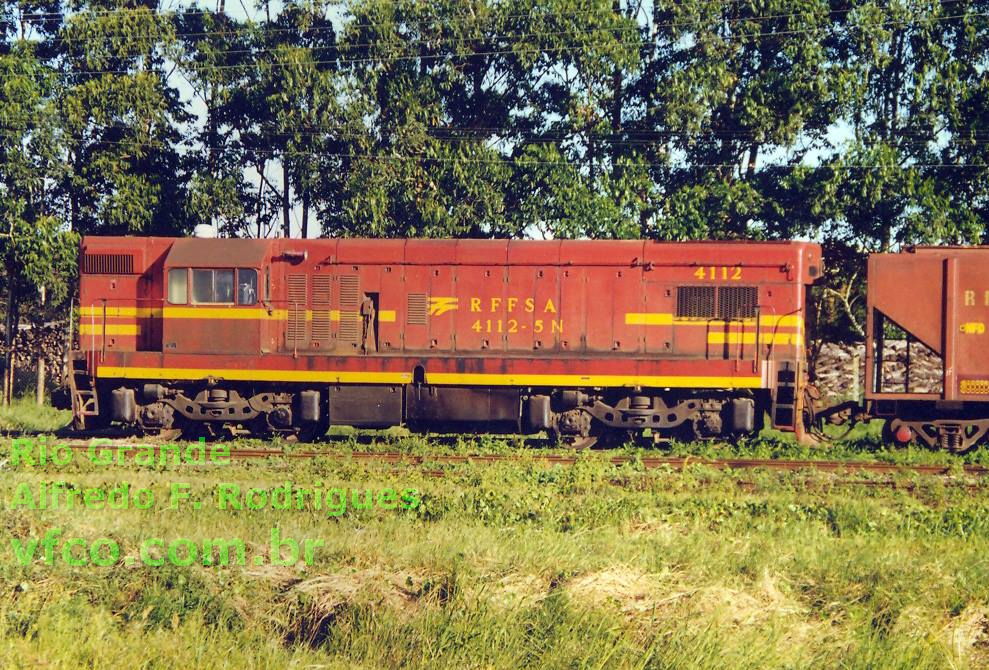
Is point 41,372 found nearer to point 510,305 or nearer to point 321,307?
point 321,307

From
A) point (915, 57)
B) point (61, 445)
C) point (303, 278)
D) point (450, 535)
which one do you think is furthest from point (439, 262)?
point (915, 57)

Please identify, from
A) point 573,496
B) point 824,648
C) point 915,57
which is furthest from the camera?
point 915,57

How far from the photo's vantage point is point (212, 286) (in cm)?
1614

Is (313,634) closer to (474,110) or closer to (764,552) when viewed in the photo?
(764,552)

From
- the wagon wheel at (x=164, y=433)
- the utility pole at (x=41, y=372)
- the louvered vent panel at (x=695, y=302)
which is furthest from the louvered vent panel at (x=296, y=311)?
the utility pole at (x=41, y=372)

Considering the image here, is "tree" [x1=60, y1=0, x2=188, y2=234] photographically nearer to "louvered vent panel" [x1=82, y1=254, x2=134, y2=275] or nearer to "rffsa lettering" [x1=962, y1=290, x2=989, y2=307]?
"louvered vent panel" [x1=82, y1=254, x2=134, y2=275]

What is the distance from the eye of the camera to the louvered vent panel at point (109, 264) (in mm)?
16625

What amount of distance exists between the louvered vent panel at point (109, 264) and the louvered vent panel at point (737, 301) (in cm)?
1031

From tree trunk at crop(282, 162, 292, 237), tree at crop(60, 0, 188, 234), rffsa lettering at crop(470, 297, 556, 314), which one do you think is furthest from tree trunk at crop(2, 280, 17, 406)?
rffsa lettering at crop(470, 297, 556, 314)

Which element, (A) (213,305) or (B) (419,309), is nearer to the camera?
(A) (213,305)

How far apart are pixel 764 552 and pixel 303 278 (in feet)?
33.2

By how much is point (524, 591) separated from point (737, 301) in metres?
9.70

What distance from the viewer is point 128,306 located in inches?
655

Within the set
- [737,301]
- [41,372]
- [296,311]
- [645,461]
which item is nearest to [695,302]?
[737,301]
